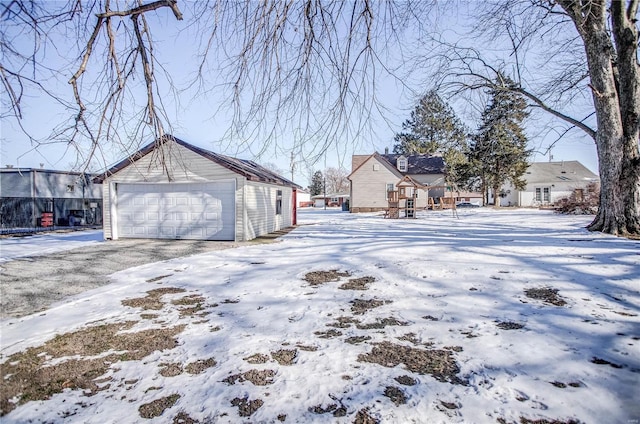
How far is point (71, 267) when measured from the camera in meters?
7.39

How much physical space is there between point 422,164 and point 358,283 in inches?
1204

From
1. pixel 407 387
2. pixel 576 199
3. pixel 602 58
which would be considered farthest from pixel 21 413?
pixel 576 199

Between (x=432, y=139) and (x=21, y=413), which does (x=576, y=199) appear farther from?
(x=21, y=413)

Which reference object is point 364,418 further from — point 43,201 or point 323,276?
point 43,201

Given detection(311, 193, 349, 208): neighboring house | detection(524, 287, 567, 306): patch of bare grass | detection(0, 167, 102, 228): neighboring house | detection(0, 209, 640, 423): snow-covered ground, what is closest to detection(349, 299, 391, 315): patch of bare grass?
detection(0, 209, 640, 423): snow-covered ground

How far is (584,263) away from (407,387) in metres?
5.44

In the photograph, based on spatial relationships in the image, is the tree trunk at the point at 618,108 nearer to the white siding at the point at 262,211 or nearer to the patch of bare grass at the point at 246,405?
the white siding at the point at 262,211

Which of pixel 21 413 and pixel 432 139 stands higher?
pixel 432 139

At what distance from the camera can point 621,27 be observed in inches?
349

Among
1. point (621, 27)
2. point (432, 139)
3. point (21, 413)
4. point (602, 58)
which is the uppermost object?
point (432, 139)

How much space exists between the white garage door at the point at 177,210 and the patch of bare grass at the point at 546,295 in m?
9.09

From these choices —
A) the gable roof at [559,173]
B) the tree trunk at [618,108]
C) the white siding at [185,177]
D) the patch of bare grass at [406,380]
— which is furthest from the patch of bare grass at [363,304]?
the gable roof at [559,173]

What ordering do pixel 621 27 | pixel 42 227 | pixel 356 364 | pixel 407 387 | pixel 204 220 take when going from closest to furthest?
1. pixel 407 387
2. pixel 356 364
3. pixel 621 27
4. pixel 204 220
5. pixel 42 227

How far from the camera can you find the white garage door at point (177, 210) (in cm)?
1140
